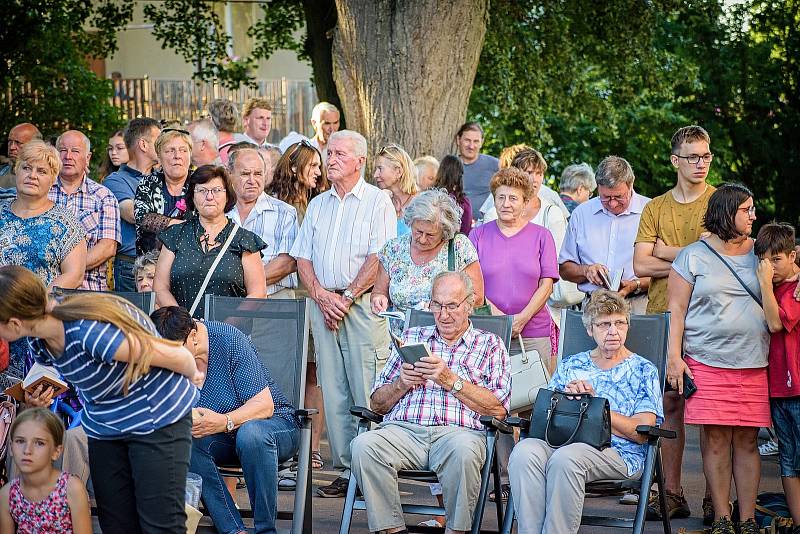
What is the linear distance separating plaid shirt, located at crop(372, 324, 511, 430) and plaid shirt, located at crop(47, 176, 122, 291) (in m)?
2.23

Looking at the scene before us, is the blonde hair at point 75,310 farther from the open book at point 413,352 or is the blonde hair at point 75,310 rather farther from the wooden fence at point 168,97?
the wooden fence at point 168,97

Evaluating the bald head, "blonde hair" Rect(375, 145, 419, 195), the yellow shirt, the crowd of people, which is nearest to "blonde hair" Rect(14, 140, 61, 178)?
the crowd of people

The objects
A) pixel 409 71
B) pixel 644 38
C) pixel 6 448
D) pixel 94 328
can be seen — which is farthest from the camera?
pixel 644 38

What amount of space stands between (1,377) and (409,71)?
5.71 meters

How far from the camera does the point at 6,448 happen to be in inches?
241

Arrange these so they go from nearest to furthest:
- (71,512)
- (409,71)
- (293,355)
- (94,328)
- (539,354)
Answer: (94,328) < (71,512) < (293,355) < (539,354) < (409,71)

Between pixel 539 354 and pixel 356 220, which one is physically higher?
pixel 356 220

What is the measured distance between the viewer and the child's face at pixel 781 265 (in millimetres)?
6254

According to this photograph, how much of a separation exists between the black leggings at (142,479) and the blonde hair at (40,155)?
268 cm

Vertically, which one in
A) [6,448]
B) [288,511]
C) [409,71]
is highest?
[409,71]

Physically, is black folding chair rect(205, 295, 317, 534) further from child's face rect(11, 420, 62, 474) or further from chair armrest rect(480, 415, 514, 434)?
child's face rect(11, 420, 62, 474)

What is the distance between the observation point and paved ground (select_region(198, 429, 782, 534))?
6.69 m

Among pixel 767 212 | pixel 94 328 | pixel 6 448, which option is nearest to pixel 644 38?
Result: pixel 767 212

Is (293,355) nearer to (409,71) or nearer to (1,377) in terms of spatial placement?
(1,377)
